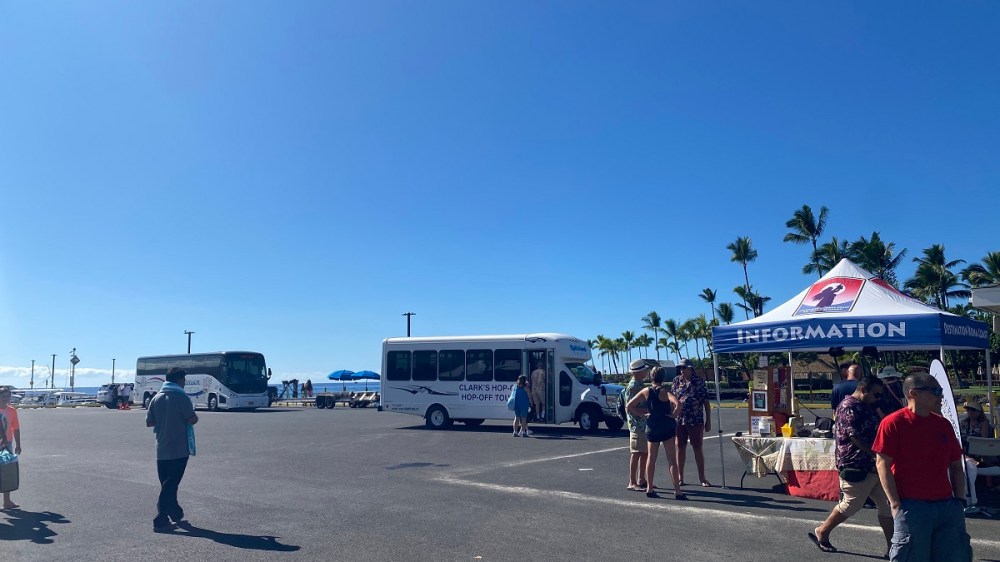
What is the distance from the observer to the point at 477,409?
20719 mm

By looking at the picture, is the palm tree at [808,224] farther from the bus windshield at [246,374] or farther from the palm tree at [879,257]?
the bus windshield at [246,374]

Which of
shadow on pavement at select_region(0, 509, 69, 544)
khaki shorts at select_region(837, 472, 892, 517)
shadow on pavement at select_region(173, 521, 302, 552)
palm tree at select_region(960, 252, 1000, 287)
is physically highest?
palm tree at select_region(960, 252, 1000, 287)

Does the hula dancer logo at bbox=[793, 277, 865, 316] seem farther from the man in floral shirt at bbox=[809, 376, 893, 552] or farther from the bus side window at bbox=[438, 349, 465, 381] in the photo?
the bus side window at bbox=[438, 349, 465, 381]

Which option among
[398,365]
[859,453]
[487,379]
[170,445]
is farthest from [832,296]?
[398,365]

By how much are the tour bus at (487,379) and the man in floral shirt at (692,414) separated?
9499 millimetres

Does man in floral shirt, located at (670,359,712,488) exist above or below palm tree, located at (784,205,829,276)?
below

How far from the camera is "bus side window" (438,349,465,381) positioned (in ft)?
69.1

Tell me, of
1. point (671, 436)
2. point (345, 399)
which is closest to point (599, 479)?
point (671, 436)

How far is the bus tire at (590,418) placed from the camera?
64.1 ft

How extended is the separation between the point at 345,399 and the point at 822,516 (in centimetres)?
3631

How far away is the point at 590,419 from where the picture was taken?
64.2 ft

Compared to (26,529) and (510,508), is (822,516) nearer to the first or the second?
(510,508)

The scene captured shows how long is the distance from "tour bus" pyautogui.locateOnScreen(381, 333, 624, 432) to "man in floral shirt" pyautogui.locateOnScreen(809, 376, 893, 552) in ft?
43.6

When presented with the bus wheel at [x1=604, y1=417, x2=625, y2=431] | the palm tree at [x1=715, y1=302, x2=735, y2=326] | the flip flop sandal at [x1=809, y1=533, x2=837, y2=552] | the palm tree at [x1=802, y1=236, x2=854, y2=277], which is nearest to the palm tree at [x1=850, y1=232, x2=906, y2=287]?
the palm tree at [x1=802, y1=236, x2=854, y2=277]
